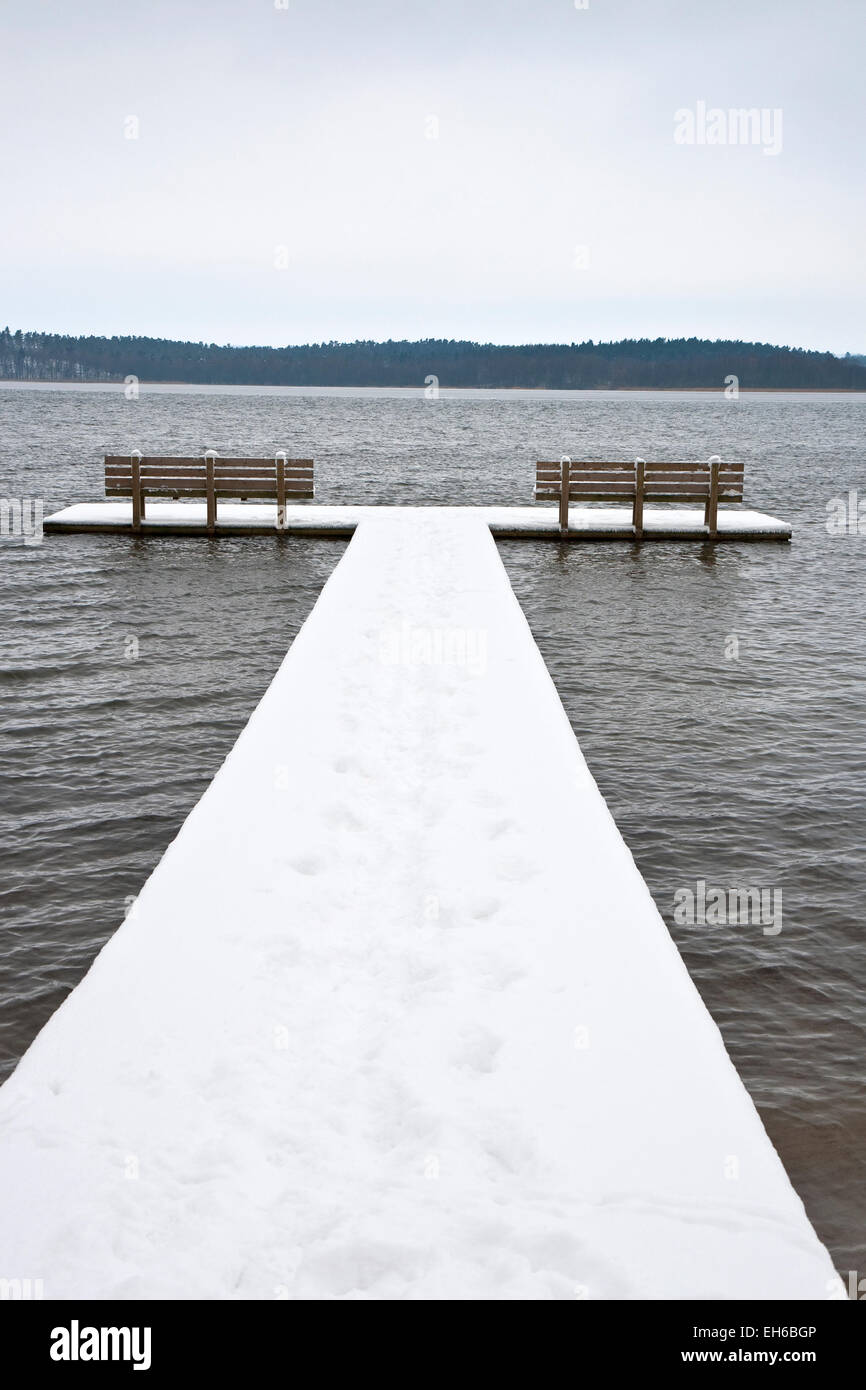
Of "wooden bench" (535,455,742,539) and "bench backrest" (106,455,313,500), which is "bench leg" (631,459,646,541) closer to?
"wooden bench" (535,455,742,539)

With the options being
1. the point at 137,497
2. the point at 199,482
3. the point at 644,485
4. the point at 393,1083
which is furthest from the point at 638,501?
the point at 393,1083

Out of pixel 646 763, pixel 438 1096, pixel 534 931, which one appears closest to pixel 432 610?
pixel 646 763

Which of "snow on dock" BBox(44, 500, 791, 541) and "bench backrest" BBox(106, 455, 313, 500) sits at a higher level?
"bench backrest" BBox(106, 455, 313, 500)

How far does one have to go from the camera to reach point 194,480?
22.6m

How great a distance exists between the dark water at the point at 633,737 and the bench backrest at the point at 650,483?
Answer: 42.1 inches

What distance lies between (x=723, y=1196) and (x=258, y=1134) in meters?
1.76

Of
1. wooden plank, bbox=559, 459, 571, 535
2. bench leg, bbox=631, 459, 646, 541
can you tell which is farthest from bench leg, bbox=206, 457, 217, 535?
bench leg, bbox=631, 459, 646, 541

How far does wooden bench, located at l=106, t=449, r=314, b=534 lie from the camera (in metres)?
22.1

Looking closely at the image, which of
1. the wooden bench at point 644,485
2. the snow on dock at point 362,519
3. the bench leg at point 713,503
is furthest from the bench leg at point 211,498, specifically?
the bench leg at point 713,503

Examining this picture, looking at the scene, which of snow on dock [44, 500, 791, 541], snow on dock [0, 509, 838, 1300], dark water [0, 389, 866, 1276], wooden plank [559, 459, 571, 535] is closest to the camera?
snow on dock [0, 509, 838, 1300]

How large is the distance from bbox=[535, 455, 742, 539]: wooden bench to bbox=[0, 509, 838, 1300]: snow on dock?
48.9 feet

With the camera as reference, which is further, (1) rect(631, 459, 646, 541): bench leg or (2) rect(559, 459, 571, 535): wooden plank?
(1) rect(631, 459, 646, 541): bench leg

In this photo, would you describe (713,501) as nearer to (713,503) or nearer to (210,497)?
(713,503)

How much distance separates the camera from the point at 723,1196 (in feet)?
13.6
